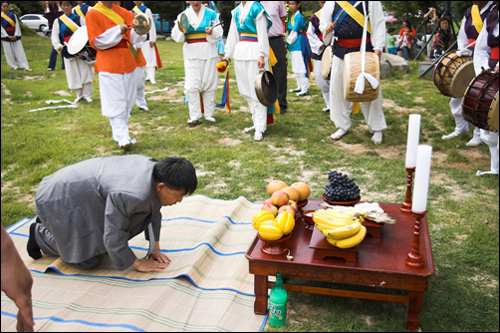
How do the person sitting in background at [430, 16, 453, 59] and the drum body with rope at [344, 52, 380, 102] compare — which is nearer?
the drum body with rope at [344, 52, 380, 102]

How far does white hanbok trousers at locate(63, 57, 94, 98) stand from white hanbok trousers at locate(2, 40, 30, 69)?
4964 millimetres

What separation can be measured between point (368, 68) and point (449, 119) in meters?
2.47

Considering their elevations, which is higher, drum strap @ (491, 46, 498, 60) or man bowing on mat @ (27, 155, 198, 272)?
drum strap @ (491, 46, 498, 60)

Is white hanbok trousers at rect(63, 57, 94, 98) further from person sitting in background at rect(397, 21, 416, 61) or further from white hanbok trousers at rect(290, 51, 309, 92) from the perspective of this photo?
person sitting in background at rect(397, 21, 416, 61)

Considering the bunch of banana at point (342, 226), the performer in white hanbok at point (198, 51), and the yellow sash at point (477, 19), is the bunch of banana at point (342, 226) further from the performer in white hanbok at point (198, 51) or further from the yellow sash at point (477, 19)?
the performer in white hanbok at point (198, 51)

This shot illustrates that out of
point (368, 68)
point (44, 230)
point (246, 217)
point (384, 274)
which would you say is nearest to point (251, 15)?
point (368, 68)

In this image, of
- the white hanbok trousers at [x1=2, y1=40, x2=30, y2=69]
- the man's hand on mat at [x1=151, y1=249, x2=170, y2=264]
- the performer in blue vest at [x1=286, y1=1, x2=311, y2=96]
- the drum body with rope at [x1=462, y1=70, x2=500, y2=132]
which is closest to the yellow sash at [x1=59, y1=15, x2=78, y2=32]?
the performer in blue vest at [x1=286, y1=1, x2=311, y2=96]

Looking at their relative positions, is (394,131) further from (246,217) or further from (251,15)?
(246,217)

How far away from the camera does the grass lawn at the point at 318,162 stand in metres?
2.84

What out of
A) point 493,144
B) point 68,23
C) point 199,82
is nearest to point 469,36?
point 493,144

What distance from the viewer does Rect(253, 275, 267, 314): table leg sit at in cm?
275

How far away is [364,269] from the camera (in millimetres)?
2502

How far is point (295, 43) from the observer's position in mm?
9367

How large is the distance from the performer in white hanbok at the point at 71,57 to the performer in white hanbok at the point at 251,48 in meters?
3.72
